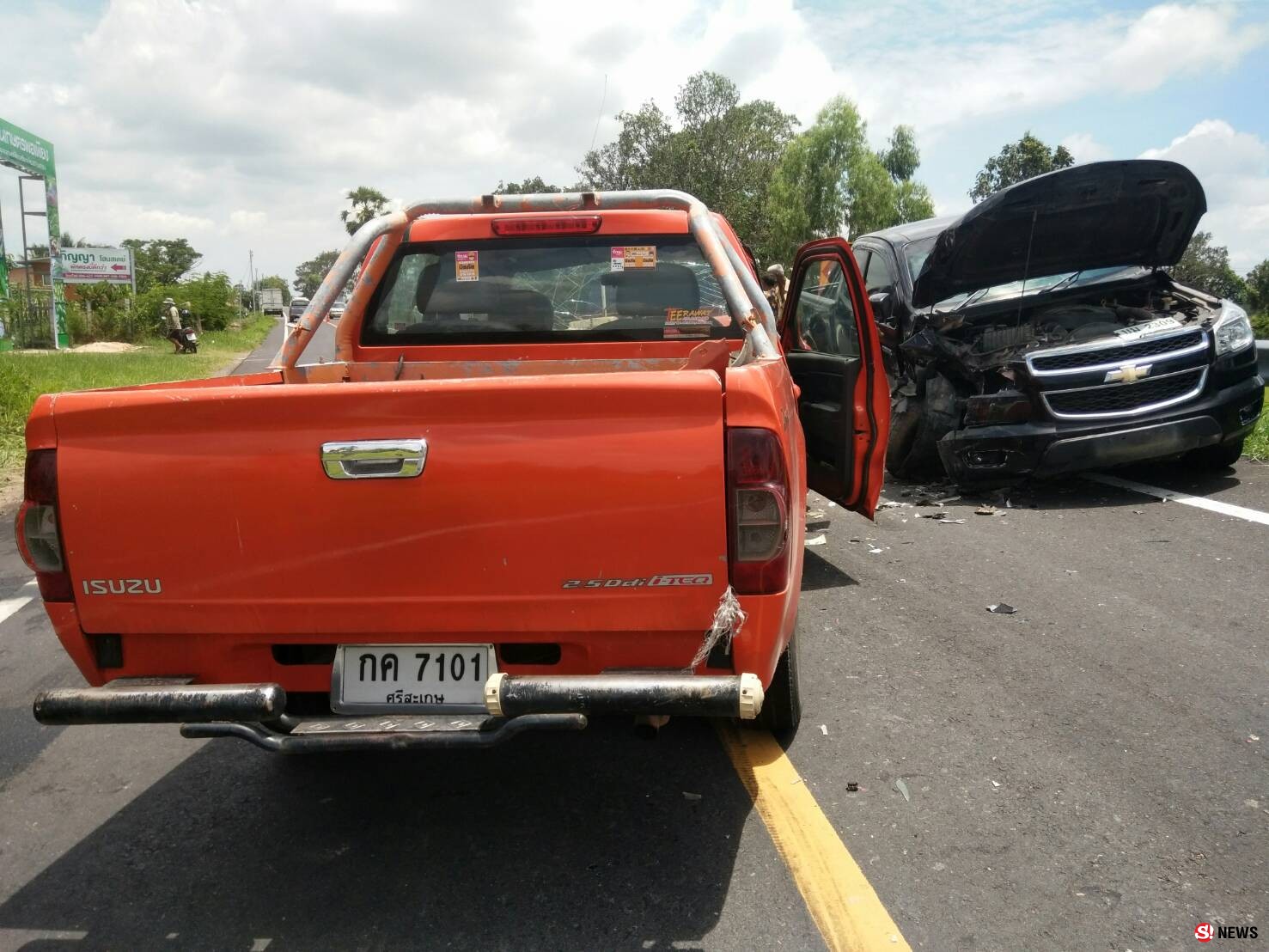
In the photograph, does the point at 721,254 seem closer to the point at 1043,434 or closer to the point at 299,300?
the point at 299,300

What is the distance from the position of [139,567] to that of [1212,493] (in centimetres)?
706

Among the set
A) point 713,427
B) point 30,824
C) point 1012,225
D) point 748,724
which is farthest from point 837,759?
point 1012,225

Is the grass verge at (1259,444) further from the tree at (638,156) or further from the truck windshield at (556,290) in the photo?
the tree at (638,156)

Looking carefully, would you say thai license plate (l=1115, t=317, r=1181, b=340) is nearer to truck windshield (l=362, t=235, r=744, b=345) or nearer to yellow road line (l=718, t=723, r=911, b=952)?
truck windshield (l=362, t=235, r=744, b=345)

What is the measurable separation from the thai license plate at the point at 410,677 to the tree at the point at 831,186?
158ft

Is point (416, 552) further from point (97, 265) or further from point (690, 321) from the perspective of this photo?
point (97, 265)

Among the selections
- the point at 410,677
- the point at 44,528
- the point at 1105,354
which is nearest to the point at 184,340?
the point at 1105,354

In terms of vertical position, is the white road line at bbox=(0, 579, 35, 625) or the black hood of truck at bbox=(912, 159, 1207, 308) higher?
the black hood of truck at bbox=(912, 159, 1207, 308)

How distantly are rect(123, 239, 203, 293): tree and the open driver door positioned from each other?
68.5 m

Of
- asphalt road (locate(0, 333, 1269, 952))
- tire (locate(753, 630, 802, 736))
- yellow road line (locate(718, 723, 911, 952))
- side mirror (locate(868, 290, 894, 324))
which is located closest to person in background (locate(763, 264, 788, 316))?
side mirror (locate(868, 290, 894, 324))

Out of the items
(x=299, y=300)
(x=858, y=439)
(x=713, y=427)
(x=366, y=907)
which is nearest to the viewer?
(x=713, y=427)

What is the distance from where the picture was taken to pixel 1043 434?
6.86 meters

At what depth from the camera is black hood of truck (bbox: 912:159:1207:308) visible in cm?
696

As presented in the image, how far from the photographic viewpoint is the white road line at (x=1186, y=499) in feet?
21.2
